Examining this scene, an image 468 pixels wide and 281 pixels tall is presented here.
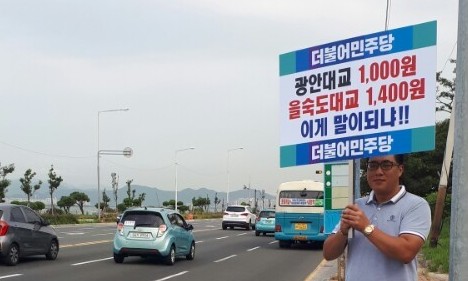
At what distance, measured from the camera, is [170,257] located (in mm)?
18328

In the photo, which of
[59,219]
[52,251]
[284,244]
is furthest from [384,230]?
[59,219]

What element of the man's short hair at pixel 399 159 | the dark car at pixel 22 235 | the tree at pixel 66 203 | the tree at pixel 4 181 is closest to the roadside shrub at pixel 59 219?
the tree at pixel 4 181

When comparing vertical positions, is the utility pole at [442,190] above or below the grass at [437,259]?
above

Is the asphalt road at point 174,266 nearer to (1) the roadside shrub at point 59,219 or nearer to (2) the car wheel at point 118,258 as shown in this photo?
(2) the car wheel at point 118,258

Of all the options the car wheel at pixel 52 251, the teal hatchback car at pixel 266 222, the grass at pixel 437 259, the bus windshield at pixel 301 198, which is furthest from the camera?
the teal hatchback car at pixel 266 222

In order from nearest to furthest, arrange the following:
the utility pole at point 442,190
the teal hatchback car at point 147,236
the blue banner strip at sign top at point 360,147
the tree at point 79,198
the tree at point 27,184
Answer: the blue banner strip at sign top at point 360,147, the utility pole at point 442,190, the teal hatchback car at point 147,236, the tree at point 27,184, the tree at point 79,198

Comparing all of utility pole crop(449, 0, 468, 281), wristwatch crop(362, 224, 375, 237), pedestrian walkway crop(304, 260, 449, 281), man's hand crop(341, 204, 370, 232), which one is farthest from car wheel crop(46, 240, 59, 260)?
utility pole crop(449, 0, 468, 281)

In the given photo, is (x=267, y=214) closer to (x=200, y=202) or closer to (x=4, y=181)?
(x=4, y=181)

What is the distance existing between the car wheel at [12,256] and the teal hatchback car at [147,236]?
2.61 meters

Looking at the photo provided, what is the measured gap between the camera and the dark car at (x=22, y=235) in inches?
658

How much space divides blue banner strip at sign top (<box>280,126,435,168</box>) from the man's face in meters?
0.22

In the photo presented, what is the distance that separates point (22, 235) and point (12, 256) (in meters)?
0.62

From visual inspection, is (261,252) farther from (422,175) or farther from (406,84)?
(422,175)

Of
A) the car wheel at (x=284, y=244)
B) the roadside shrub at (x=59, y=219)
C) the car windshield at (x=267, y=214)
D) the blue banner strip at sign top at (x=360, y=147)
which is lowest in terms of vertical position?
the roadside shrub at (x=59, y=219)
